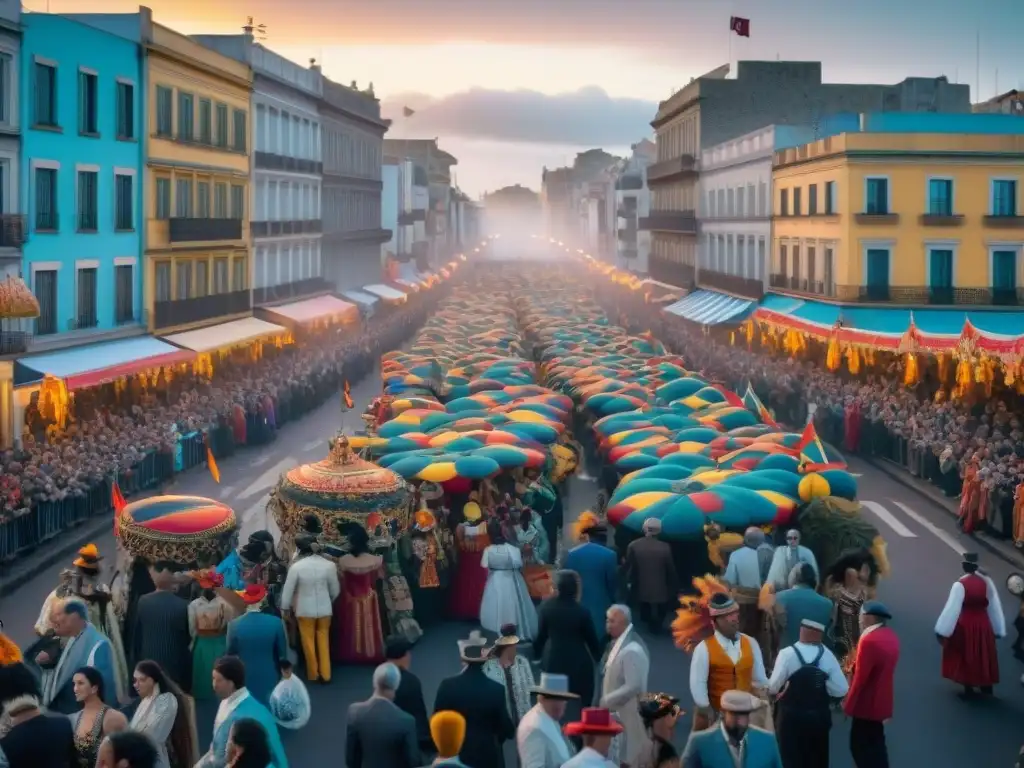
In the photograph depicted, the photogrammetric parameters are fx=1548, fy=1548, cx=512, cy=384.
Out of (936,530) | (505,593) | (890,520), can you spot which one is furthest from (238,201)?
(505,593)

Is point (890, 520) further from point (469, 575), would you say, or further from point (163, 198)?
point (163, 198)

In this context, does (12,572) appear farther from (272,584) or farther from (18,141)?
(18,141)

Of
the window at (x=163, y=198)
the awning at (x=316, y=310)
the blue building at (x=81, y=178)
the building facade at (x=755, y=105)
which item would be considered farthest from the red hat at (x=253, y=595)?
the building facade at (x=755, y=105)

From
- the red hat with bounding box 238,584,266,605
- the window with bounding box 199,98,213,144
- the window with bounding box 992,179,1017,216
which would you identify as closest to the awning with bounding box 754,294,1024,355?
the window with bounding box 992,179,1017,216

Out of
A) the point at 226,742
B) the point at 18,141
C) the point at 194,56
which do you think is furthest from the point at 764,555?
the point at 194,56

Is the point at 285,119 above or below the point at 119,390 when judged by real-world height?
above

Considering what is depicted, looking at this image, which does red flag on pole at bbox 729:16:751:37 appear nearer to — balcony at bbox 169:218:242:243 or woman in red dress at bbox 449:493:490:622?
balcony at bbox 169:218:242:243

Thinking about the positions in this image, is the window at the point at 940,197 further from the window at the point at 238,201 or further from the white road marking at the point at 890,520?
the window at the point at 238,201
